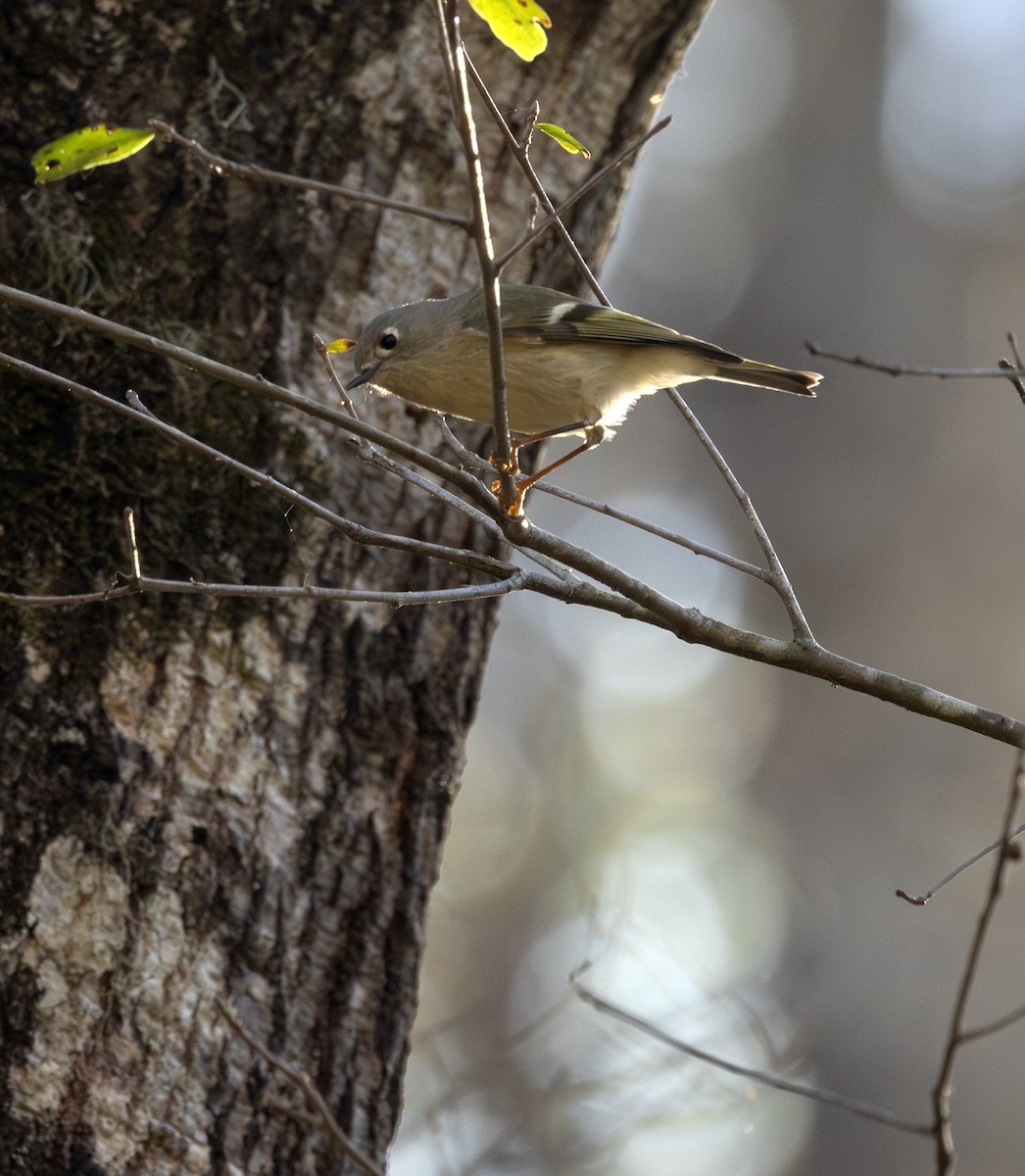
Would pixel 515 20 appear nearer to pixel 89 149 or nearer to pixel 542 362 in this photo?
pixel 89 149

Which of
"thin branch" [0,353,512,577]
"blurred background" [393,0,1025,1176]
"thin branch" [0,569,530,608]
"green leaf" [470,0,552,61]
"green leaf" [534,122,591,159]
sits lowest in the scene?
"thin branch" [0,569,530,608]

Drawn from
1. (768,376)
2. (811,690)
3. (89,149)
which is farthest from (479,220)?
(811,690)

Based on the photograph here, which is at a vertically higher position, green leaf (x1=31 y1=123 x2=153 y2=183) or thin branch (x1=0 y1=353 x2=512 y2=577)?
green leaf (x1=31 y1=123 x2=153 y2=183)

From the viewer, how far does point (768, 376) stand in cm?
279

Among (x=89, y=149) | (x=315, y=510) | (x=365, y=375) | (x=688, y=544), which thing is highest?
(x=365, y=375)

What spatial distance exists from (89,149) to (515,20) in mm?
622

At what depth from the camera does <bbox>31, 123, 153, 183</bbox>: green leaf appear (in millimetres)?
1732

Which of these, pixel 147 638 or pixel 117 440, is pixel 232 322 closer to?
pixel 117 440

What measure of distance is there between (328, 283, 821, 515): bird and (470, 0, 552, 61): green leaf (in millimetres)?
818

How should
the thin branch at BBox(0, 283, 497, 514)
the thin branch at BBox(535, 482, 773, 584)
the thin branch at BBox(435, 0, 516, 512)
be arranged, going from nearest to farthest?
the thin branch at BBox(435, 0, 516, 512) → the thin branch at BBox(0, 283, 497, 514) → the thin branch at BBox(535, 482, 773, 584)

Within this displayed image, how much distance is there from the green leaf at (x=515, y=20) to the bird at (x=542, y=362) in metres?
0.82

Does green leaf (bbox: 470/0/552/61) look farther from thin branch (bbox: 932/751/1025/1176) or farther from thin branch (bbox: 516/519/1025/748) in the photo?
thin branch (bbox: 932/751/1025/1176)

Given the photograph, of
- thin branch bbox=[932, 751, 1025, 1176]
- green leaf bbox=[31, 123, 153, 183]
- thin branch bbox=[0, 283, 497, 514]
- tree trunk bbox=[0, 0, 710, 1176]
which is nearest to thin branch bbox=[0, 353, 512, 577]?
thin branch bbox=[0, 283, 497, 514]

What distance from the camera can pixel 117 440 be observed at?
217cm
